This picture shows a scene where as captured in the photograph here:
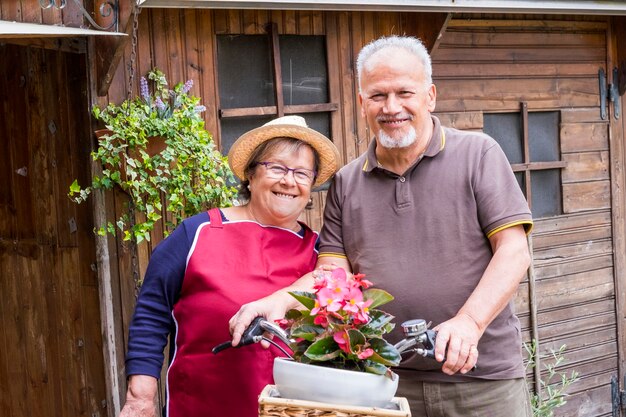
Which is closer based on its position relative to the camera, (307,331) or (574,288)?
(307,331)

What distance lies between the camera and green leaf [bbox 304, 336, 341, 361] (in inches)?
100

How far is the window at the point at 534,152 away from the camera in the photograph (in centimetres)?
658

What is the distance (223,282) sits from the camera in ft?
10.6

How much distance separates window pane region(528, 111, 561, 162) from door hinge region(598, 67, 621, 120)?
395mm

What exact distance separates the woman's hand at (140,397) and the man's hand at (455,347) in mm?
1096

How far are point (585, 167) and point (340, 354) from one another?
4.84 metres

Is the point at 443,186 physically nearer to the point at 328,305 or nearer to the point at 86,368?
the point at 328,305

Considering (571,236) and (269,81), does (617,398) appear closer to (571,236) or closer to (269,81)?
(571,236)

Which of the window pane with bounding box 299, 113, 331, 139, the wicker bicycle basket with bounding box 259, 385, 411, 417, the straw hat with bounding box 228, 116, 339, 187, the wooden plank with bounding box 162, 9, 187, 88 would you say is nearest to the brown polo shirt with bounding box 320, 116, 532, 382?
the straw hat with bounding box 228, 116, 339, 187

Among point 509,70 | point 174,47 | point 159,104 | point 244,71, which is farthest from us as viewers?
point 509,70

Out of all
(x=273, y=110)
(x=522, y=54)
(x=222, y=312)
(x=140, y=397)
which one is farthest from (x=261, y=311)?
(x=522, y=54)

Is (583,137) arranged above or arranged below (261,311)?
above

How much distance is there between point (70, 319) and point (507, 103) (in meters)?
3.19

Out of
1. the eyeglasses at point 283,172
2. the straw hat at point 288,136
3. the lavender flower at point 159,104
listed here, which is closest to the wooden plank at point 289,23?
the lavender flower at point 159,104
